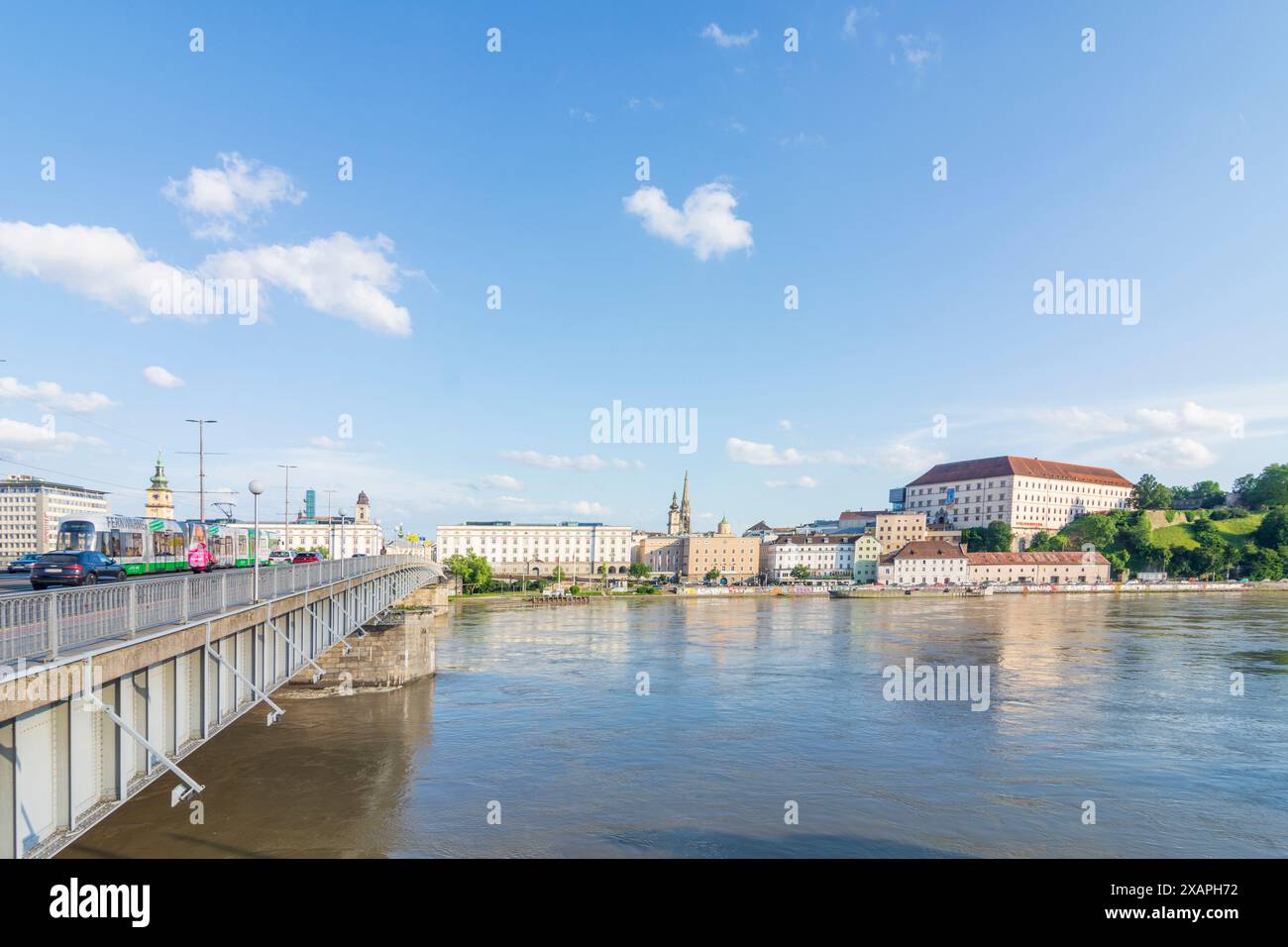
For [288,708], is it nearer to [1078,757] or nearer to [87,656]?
[87,656]

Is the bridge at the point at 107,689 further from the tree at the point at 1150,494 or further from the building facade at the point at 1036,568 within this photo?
the tree at the point at 1150,494

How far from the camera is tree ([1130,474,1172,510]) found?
17712cm

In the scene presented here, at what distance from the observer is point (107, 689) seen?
10352 mm

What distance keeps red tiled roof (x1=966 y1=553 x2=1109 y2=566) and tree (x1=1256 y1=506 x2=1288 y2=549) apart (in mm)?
38594

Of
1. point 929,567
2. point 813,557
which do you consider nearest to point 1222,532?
point 929,567

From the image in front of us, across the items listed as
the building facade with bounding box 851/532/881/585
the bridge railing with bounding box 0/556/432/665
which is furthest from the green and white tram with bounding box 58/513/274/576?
the building facade with bounding box 851/532/881/585

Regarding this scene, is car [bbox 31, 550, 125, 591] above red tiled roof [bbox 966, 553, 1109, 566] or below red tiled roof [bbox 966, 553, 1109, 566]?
above

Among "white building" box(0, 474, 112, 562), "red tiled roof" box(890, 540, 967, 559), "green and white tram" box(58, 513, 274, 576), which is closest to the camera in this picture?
"green and white tram" box(58, 513, 274, 576)

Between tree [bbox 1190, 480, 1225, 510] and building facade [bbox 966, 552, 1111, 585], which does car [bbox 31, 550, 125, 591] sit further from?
tree [bbox 1190, 480, 1225, 510]

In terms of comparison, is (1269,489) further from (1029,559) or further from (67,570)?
(67,570)

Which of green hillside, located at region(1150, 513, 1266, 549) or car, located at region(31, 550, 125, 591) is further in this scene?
green hillside, located at region(1150, 513, 1266, 549)

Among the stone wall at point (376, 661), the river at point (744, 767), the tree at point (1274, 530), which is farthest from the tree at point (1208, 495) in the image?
the stone wall at point (376, 661)

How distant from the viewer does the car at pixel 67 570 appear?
Answer: 1905 cm

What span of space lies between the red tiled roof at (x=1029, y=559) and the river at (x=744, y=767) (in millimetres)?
103272
